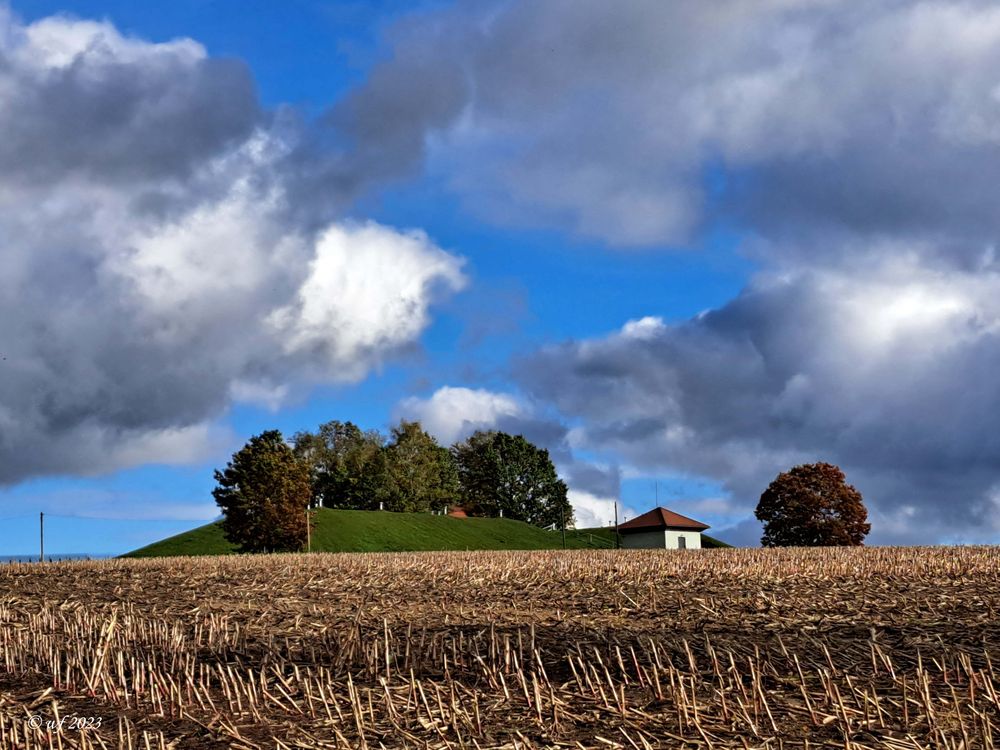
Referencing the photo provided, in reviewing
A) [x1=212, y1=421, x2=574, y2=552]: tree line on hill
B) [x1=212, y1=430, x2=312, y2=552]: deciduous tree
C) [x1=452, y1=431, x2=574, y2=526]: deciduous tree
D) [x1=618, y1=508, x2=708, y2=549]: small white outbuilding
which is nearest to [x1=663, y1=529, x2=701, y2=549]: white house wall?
[x1=618, y1=508, x2=708, y2=549]: small white outbuilding

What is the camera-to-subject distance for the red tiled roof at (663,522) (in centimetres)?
→ 10219

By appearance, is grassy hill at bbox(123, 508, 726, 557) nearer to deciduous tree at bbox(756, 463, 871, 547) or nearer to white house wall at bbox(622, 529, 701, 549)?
white house wall at bbox(622, 529, 701, 549)

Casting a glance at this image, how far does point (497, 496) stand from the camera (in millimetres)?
134625

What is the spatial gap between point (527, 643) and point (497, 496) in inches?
4717

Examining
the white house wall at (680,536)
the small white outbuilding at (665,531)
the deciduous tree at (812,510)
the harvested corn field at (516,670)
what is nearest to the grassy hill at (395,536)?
the small white outbuilding at (665,531)

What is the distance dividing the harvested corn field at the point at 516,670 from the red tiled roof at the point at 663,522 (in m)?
76.5

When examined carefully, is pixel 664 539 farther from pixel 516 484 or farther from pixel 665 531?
pixel 516 484

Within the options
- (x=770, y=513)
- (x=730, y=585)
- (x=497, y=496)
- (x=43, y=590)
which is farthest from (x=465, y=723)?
(x=497, y=496)

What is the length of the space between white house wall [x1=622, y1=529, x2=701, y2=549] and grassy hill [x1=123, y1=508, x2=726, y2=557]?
7.66m

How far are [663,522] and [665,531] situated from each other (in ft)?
3.34

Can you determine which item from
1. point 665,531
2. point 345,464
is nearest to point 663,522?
point 665,531

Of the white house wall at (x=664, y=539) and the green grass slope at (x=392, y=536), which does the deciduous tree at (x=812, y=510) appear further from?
the green grass slope at (x=392, y=536)

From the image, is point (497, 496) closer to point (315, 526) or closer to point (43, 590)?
point (315, 526)

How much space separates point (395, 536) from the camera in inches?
3782
